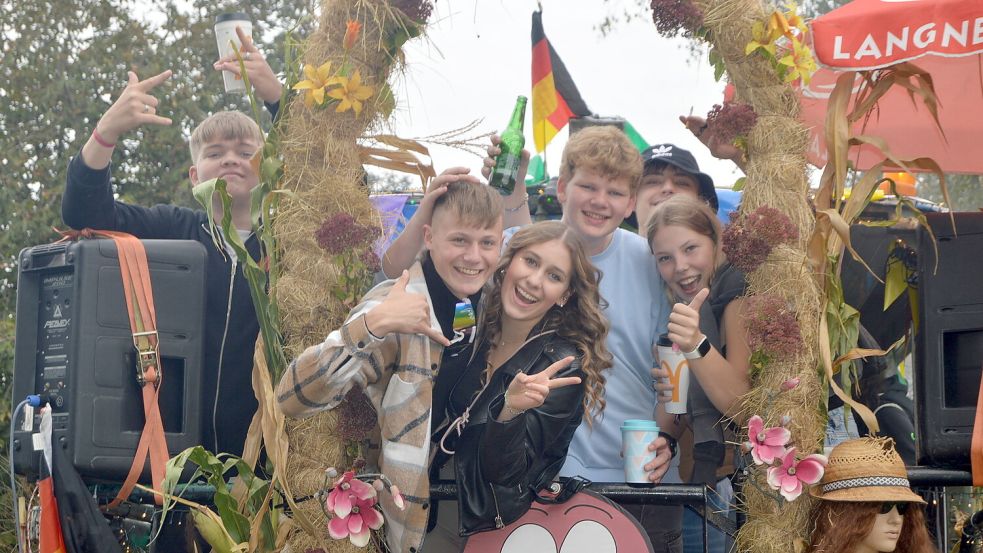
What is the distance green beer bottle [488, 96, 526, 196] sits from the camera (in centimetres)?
422

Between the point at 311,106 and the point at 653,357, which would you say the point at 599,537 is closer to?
the point at 653,357

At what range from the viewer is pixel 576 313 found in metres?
3.74

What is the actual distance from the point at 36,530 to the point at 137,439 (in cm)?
48

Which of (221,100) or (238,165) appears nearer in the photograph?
(238,165)

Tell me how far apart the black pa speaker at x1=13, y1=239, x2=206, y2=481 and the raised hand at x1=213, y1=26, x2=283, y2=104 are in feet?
2.03

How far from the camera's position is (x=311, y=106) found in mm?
3689

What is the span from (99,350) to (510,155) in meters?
1.71

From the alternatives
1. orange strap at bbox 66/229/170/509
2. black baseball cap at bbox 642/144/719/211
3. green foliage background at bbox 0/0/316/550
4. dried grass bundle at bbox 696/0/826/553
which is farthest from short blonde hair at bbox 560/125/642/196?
green foliage background at bbox 0/0/316/550

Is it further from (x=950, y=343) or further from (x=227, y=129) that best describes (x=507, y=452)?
(x=227, y=129)

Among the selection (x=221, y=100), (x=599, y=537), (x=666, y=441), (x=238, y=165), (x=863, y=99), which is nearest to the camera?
(x=599, y=537)

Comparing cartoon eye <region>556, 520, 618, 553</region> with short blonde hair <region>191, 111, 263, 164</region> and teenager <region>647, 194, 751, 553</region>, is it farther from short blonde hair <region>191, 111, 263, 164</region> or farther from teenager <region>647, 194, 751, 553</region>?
short blonde hair <region>191, 111, 263, 164</region>

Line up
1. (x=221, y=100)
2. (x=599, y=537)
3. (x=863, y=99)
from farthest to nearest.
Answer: (x=221, y=100), (x=863, y=99), (x=599, y=537)

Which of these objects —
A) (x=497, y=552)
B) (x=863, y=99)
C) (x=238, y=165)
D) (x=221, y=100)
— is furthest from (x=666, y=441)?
(x=221, y=100)

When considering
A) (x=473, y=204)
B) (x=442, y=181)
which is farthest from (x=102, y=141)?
(x=473, y=204)
